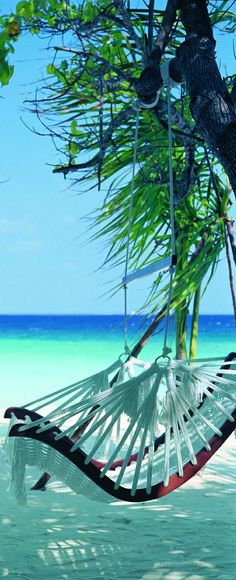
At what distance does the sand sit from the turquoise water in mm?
8215

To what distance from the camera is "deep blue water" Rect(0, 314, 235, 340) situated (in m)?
20.3

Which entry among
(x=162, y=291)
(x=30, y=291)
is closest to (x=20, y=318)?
(x=30, y=291)

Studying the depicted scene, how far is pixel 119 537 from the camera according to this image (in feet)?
8.39

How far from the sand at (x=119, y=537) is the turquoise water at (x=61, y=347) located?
8.21 m

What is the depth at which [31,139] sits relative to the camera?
25.3 metres

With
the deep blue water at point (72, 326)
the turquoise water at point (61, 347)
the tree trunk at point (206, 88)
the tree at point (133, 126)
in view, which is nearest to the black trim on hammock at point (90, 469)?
the tree trunk at point (206, 88)

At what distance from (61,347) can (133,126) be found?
602 inches

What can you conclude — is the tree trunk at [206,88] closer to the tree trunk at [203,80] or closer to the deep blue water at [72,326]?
the tree trunk at [203,80]

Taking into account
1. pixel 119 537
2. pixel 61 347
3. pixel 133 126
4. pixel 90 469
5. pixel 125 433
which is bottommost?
pixel 119 537

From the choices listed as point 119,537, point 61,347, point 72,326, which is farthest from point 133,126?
point 72,326

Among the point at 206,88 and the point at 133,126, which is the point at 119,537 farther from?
the point at 133,126

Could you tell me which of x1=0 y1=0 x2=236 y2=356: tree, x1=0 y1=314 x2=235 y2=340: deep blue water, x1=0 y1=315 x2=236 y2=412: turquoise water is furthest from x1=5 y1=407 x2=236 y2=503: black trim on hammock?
x1=0 y1=314 x2=235 y2=340: deep blue water

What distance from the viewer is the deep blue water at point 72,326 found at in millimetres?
20266

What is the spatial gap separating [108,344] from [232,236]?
51.1 ft
